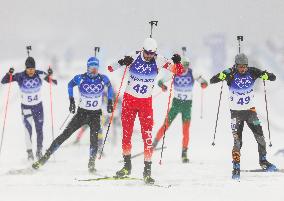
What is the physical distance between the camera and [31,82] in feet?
36.0

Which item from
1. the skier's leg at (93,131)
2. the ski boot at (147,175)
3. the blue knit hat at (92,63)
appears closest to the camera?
the ski boot at (147,175)

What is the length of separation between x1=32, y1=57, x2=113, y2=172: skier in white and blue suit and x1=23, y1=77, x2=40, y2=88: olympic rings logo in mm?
2163

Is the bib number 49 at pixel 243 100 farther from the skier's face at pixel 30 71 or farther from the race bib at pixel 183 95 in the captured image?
the skier's face at pixel 30 71

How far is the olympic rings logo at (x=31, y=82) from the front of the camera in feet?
35.9

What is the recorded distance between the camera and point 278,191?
273 inches

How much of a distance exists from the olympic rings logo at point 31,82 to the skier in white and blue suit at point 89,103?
2163 mm

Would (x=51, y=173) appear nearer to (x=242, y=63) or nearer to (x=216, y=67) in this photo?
(x=242, y=63)

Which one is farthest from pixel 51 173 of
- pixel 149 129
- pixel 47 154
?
pixel 149 129

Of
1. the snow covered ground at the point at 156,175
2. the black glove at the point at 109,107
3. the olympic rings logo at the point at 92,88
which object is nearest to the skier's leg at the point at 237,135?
the snow covered ground at the point at 156,175

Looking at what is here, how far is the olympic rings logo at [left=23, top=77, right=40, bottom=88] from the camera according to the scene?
10930 mm

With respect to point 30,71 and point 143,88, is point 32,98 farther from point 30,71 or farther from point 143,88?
point 143,88

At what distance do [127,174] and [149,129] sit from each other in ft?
3.29

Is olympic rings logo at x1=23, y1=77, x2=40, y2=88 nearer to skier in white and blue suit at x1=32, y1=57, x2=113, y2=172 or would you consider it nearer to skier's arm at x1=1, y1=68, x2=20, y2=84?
skier's arm at x1=1, y1=68, x2=20, y2=84

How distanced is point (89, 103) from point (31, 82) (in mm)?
2346
